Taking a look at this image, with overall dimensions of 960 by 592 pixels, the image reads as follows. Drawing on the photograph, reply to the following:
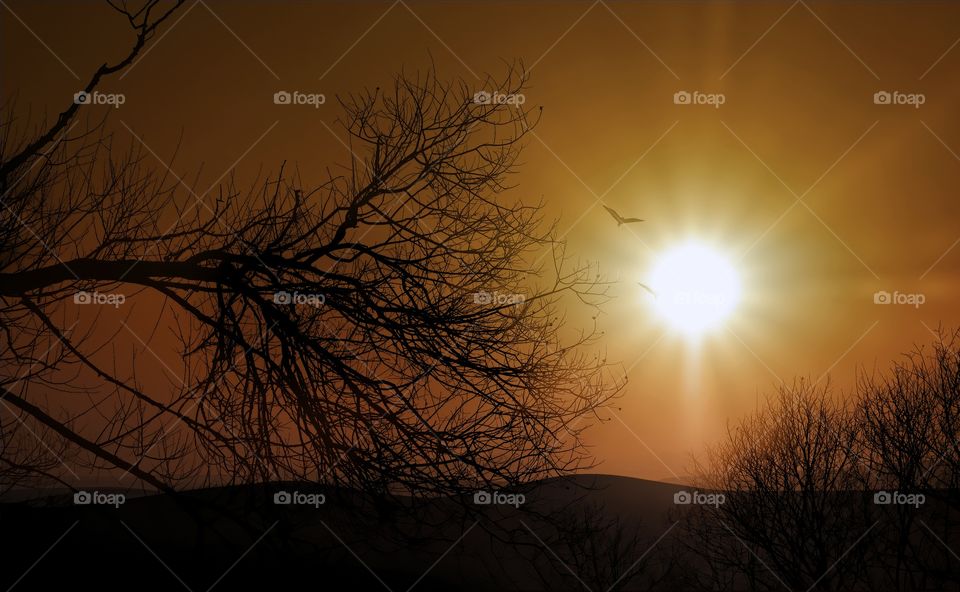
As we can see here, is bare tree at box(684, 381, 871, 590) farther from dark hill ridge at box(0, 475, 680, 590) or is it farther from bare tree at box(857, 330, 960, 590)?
dark hill ridge at box(0, 475, 680, 590)

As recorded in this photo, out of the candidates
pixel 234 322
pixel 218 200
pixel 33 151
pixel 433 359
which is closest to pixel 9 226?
pixel 33 151

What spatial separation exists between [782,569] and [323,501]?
74.3 ft

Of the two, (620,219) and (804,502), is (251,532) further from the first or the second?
(804,502)

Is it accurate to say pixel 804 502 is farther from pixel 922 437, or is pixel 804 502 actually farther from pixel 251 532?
pixel 251 532

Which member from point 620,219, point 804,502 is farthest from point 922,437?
point 620,219

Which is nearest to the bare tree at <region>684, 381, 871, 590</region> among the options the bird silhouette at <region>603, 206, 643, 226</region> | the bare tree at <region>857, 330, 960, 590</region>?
the bare tree at <region>857, 330, 960, 590</region>

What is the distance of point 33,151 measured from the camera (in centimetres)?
584

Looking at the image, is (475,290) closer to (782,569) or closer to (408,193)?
(408,193)

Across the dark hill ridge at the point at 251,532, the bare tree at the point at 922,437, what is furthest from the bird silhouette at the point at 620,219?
the bare tree at the point at 922,437

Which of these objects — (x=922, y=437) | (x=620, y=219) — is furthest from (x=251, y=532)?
(x=922, y=437)

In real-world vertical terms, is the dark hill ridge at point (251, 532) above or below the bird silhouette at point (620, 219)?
below

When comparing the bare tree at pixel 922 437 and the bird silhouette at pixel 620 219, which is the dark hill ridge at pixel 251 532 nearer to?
the bird silhouette at pixel 620 219

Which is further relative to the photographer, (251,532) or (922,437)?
(922,437)

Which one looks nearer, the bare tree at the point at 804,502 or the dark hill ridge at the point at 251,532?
the dark hill ridge at the point at 251,532
